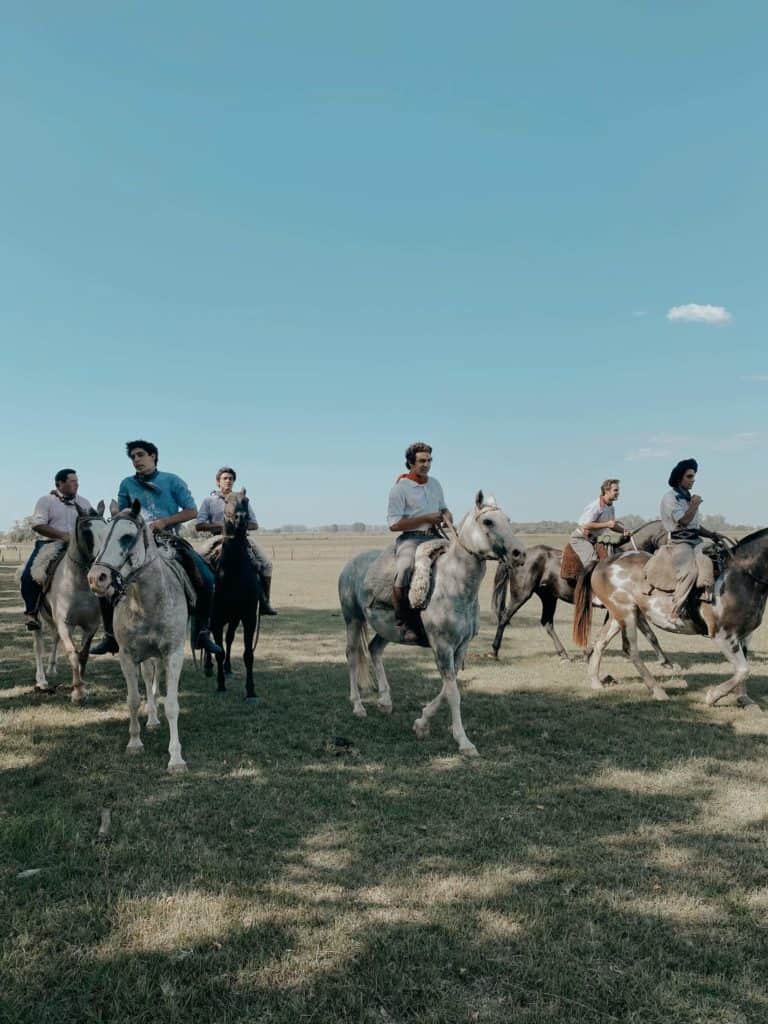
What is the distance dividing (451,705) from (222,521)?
17.2ft

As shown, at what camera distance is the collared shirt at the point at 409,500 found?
7988 millimetres

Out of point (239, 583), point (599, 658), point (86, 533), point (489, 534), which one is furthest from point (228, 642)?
point (599, 658)

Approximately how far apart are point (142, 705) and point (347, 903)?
5.68 m

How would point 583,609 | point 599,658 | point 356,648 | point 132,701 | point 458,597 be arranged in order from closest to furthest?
1. point 132,701
2. point 458,597
3. point 356,648
4. point 599,658
5. point 583,609

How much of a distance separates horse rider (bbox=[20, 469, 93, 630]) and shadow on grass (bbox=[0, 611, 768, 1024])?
2642 mm

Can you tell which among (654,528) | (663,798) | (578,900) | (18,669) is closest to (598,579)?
(654,528)

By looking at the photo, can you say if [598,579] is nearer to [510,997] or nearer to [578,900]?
[578,900]

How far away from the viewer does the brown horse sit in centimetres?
856

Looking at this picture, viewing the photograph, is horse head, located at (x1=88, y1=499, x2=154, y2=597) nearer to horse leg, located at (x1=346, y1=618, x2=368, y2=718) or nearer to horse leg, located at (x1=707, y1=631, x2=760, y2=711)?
horse leg, located at (x1=346, y1=618, x2=368, y2=718)

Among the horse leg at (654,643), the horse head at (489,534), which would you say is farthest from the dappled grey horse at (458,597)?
the horse leg at (654,643)

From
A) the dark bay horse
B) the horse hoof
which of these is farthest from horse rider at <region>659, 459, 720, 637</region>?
the horse hoof

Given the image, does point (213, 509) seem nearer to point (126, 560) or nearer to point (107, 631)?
point (107, 631)

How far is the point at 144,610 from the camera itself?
6.52 m

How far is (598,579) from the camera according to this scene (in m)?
10.4
